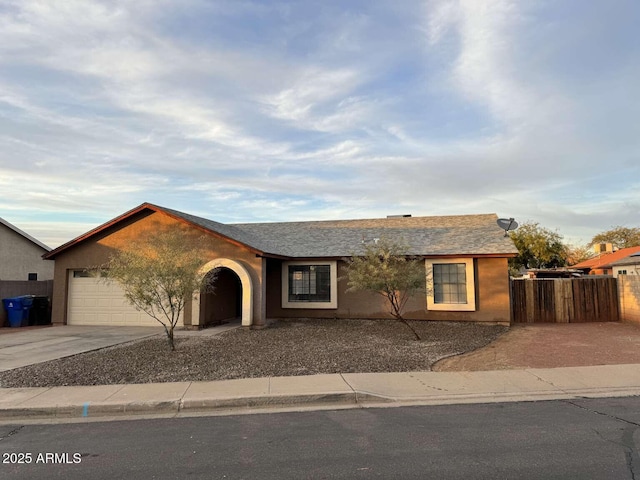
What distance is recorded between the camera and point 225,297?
1844cm

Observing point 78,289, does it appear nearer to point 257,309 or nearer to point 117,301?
point 117,301

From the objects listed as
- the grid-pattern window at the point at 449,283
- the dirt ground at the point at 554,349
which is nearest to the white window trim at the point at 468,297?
the grid-pattern window at the point at 449,283

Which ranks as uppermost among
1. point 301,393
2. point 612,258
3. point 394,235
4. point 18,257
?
point 394,235

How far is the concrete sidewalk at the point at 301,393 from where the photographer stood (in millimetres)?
6934

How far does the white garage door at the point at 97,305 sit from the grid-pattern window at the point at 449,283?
1101 centimetres

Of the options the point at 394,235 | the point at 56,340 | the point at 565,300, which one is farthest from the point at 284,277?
the point at 565,300

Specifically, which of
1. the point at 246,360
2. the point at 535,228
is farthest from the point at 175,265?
the point at 535,228

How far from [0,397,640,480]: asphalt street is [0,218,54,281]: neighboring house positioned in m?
21.1

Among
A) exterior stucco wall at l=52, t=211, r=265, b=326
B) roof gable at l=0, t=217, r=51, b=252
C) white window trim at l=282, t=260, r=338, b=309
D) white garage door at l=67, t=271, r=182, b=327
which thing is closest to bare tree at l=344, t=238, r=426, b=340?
white window trim at l=282, t=260, r=338, b=309

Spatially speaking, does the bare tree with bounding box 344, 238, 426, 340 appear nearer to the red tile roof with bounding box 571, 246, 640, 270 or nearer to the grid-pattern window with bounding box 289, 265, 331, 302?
the grid-pattern window with bounding box 289, 265, 331, 302

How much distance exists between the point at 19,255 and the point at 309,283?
1742 cm

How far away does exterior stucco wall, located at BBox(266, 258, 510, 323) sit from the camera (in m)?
16.5

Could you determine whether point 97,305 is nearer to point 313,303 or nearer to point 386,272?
point 313,303

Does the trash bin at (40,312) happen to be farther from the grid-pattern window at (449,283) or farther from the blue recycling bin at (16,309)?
the grid-pattern window at (449,283)
